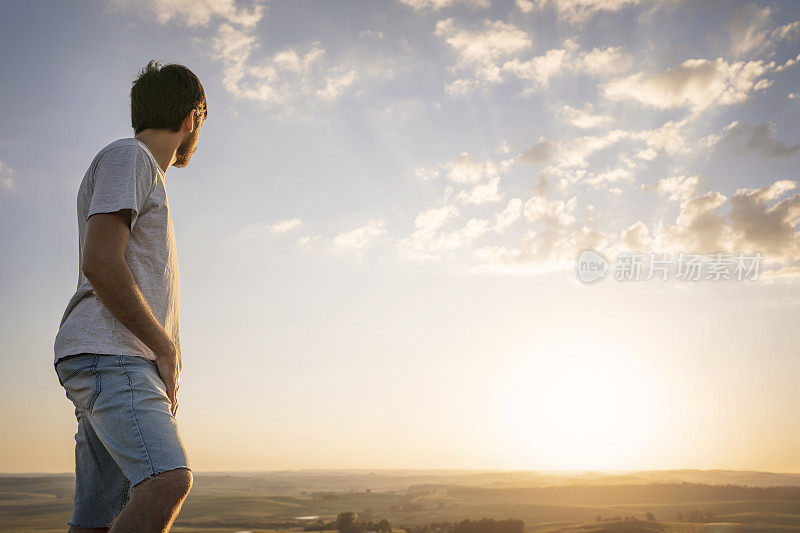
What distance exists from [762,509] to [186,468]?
26.3 m

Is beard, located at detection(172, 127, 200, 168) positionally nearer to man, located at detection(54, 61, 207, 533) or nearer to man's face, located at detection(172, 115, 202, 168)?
man's face, located at detection(172, 115, 202, 168)

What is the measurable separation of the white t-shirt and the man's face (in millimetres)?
270

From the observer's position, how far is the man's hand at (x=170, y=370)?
1902 millimetres

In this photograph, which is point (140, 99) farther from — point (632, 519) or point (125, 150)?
point (632, 519)

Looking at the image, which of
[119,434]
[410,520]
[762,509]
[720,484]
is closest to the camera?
[119,434]

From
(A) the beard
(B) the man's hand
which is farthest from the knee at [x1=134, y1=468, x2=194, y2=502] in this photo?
(A) the beard

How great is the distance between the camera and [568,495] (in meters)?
27.7

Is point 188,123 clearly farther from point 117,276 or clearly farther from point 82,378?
point 82,378

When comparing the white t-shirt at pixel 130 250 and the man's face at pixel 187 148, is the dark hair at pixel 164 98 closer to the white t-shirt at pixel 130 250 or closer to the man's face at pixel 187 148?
the man's face at pixel 187 148

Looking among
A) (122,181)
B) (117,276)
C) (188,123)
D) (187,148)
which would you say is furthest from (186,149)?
(117,276)

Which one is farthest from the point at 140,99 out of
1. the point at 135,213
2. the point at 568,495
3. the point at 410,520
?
the point at 568,495

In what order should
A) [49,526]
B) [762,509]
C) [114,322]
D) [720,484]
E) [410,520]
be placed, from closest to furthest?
[114,322]
[49,526]
[762,509]
[410,520]
[720,484]

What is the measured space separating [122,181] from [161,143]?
1.32ft

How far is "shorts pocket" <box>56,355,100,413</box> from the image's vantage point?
179cm
